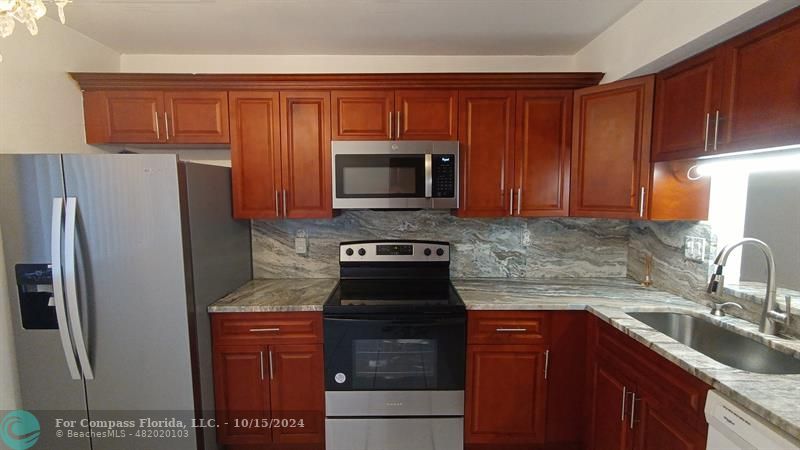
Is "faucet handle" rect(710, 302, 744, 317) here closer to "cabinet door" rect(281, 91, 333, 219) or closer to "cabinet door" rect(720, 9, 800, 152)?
"cabinet door" rect(720, 9, 800, 152)

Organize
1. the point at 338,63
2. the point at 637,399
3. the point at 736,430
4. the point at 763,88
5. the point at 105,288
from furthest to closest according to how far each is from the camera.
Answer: the point at 338,63 → the point at 105,288 → the point at 637,399 → the point at 763,88 → the point at 736,430

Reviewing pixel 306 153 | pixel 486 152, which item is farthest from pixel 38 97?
pixel 486 152

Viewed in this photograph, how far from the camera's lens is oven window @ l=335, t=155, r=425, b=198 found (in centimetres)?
205

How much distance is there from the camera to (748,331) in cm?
144

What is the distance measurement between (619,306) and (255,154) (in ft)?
7.40

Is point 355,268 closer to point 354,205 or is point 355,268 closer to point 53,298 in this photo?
point 354,205

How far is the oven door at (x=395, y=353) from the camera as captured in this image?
1.88 meters

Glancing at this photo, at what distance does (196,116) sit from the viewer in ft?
6.77

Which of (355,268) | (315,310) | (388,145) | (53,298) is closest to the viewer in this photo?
(53,298)

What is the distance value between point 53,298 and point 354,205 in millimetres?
1495

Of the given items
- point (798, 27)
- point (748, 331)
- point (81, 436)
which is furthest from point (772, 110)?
point (81, 436)

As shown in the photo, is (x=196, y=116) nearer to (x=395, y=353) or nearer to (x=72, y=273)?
(x=72, y=273)

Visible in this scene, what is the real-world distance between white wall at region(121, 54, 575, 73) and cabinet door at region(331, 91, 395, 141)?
0.36 metres

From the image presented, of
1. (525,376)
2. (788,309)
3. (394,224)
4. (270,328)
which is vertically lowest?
(525,376)
